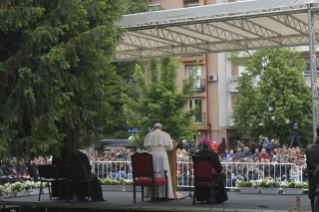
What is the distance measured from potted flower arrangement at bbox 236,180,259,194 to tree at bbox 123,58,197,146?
15.1 meters

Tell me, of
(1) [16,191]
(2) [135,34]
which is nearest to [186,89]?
(2) [135,34]

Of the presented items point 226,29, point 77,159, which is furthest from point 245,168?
point 77,159

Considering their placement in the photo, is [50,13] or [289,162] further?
[289,162]

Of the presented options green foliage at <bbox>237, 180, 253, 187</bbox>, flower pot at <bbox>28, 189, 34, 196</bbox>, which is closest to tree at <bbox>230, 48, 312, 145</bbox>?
green foliage at <bbox>237, 180, 253, 187</bbox>

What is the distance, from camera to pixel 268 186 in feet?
51.2

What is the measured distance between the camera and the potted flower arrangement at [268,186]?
15444 mm

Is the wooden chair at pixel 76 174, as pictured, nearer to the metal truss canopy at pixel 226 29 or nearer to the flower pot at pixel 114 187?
the flower pot at pixel 114 187

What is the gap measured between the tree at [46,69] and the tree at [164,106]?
20182mm

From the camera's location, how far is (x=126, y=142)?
104 ft

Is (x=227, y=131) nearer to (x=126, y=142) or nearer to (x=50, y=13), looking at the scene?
(x=126, y=142)

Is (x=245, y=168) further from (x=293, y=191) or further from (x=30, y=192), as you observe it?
(x=30, y=192)

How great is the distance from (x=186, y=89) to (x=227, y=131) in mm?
11467

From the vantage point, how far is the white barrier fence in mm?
16562

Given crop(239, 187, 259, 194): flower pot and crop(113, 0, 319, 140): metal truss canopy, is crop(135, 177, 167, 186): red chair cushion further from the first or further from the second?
crop(239, 187, 259, 194): flower pot
